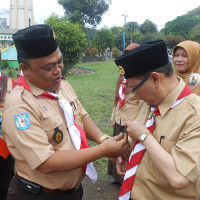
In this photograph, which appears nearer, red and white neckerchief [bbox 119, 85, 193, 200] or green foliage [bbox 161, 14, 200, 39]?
red and white neckerchief [bbox 119, 85, 193, 200]

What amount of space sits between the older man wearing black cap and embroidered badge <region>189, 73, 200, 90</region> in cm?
196

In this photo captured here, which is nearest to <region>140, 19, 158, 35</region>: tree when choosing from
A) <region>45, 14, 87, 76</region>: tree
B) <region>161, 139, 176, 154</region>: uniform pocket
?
<region>45, 14, 87, 76</region>: tree

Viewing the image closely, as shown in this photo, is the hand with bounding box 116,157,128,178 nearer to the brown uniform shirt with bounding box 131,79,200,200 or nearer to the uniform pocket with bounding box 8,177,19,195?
the brown uniform shirt with bounding box 131,79,200,200

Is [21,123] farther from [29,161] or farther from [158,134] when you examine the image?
[158,134]

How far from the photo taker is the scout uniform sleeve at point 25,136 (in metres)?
1.55

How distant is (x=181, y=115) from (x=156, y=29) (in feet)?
230

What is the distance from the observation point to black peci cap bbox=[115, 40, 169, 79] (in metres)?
1.58

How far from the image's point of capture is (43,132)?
1642 millimetres

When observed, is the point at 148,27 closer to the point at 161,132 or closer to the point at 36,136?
the point at 161,132

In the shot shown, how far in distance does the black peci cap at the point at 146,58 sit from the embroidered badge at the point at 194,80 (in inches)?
81.9

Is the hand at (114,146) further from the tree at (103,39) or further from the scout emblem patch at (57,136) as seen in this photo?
the tree at (103,39)

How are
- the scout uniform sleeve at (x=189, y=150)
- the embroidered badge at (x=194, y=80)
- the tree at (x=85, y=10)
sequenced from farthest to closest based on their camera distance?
the tree at (x=85, y=10)
the embroidered badge at (x=194, y=80)
the scout uniform sleeve at (x=189, y=150)

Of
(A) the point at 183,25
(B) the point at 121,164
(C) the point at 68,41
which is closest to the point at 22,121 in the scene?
(B) the point at 121,164

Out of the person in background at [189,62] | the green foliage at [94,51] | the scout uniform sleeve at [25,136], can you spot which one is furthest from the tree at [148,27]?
the scout uniform sleeve at [25,136]
